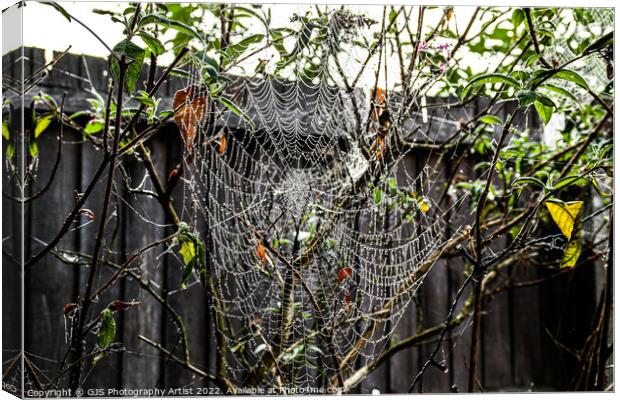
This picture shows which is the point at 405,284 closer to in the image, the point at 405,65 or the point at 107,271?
the point at 405,65

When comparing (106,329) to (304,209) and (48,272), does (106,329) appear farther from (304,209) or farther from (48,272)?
(304,209)

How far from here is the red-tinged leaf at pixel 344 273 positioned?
1.55 metres

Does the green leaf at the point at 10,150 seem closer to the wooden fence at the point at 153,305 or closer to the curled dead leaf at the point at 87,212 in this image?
the wooden fence at the point at 153,305

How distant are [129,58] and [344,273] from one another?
646mm

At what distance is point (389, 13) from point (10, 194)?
0.83m

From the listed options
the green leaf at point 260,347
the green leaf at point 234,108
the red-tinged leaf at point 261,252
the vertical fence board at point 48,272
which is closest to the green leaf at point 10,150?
the vertical fence board at point 48,272

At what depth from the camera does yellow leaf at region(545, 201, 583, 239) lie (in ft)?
4.11

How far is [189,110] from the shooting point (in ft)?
4.67

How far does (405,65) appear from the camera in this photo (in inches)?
62.0

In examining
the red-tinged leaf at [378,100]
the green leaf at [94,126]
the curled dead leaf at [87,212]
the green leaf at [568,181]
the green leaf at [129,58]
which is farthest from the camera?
the red-tinged leaf at [378,100]

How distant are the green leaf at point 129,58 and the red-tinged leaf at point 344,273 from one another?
0.61 m

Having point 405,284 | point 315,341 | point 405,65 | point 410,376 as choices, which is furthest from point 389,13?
point 410,376

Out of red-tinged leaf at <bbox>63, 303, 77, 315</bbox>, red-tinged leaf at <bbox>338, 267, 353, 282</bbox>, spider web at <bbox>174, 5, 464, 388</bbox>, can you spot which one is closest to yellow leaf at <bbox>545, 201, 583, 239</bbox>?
spider web at <bbox>174, 5, 464, 388</bbox>

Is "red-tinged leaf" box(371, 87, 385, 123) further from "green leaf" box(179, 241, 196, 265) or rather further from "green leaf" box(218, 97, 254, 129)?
"green leaf" box(179, 241, 196, 265)
